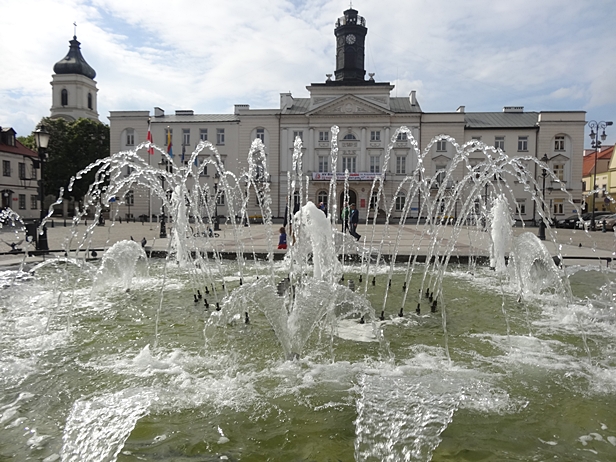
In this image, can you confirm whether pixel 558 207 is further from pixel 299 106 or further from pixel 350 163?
pixel 299 106

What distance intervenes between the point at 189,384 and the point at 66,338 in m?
2.40

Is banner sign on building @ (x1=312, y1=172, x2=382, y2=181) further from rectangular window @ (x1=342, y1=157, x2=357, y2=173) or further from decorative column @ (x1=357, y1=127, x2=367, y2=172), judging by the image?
decorative column @ (x1=357, y1=127, x2=367, y2=172)

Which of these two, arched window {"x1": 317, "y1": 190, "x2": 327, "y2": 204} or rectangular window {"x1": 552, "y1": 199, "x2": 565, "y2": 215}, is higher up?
arched window {"x1": 317, "y1": 190, "x2": 327, "y2": 204}

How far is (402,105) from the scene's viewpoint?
50.1 m

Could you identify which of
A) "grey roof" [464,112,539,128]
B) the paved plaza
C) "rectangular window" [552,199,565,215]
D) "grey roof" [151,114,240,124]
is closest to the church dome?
"grey roof" [151,114,240,124]

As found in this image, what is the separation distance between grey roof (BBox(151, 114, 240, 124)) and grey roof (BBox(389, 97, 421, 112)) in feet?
60.5

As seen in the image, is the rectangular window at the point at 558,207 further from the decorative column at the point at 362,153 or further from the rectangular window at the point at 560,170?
the decorative column at the point at 362,153

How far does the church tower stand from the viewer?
64812 mm

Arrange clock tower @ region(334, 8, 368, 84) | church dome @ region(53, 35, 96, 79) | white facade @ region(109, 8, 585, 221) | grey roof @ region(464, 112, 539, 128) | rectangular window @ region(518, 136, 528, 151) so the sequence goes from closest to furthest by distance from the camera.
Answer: white facade @ region(109, 8, 585, 221) < rectangular window @ region(518, 136, 528, 151) < grey roof @ region(464, 112, 539, 128) < clock tower @ region(334, 8, 368, 84) < church dome @ region(53, 35, 96, 79)

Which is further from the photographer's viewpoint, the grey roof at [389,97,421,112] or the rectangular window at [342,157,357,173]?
the rectangular window at [342,157,357,173]

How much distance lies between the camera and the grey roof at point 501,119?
4825cm

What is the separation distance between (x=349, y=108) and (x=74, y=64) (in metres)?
46.9

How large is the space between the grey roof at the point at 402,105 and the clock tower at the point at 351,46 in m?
5.00

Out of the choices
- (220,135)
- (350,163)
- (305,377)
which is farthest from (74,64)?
(305,377)
